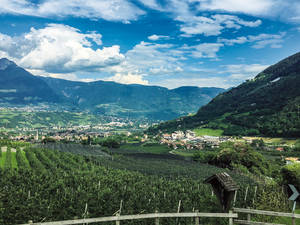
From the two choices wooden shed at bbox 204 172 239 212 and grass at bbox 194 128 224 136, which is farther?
grass at bbox 194 128 224 136

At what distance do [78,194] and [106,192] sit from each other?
2763 mm

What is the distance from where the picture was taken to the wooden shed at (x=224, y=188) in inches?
432

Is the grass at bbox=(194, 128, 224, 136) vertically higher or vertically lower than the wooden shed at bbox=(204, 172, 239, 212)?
lower

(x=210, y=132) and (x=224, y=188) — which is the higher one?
(x=224, y=188)

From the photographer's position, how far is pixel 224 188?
435 inches

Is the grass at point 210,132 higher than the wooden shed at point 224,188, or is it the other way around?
the wooden shed at point 224,188

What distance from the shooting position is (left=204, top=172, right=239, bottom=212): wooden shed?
11.0m

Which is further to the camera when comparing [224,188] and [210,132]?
[210,132]

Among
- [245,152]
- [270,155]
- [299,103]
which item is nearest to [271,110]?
[299,103]

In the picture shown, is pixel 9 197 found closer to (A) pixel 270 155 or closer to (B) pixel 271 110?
(A) pixel 270 155

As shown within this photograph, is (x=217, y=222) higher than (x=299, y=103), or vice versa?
(x=299, y=103)

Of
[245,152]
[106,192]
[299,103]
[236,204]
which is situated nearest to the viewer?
[236,204]

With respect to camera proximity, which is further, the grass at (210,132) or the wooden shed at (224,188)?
the grass at (210,132)

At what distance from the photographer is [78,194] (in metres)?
24.7
